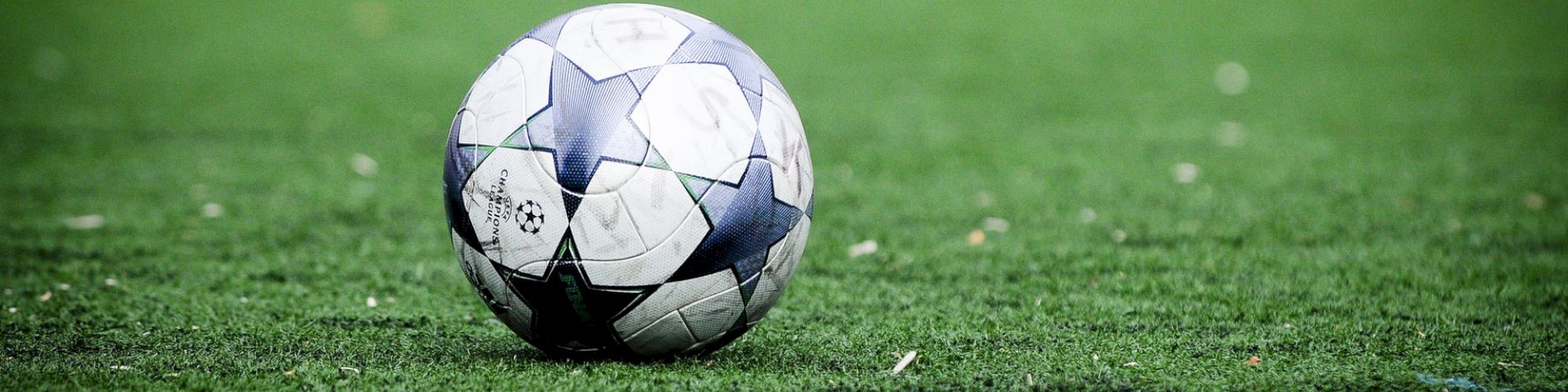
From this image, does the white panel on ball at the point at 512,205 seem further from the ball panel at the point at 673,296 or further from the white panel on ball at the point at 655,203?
the ball panel at the point at 673,296

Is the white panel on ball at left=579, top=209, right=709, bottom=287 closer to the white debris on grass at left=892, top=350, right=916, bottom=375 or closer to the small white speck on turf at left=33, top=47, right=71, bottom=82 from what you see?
the white debris on grass at left=892, top=350, right=916, bottom=375

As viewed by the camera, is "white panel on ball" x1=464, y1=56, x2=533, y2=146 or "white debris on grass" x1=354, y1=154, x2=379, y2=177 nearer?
"white panel on ball" x1=464, y1=56, x2=533, y2=146

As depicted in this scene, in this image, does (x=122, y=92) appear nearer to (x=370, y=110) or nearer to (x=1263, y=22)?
(x=370, y=110)

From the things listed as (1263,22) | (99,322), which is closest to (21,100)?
(99,322)

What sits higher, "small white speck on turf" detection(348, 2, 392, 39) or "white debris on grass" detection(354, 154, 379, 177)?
"small white speck on turf" detection(348, 2, 392, 39)

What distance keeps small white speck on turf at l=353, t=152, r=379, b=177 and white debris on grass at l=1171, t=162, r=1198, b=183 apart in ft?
14.1

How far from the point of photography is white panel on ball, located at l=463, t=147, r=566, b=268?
144 inches

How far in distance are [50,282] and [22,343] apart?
1.11 m

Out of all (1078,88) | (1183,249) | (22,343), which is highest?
(1078,88)

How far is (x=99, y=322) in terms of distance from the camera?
4.75 meters

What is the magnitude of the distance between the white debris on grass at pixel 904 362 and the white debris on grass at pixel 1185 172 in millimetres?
3776

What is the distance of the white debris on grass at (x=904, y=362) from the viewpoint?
4.06 metres

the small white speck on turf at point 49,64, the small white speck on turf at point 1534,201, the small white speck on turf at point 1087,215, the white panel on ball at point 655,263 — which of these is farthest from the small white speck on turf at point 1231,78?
the small white speck on turf at point 49,64

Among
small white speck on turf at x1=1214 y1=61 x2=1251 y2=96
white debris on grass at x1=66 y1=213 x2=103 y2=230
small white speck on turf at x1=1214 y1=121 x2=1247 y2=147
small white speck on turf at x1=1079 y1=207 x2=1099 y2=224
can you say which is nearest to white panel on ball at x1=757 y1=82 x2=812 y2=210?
small white speck on turf at x1=1079 y1=207 x2=1099 y2=224
